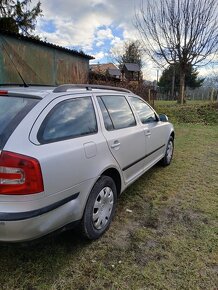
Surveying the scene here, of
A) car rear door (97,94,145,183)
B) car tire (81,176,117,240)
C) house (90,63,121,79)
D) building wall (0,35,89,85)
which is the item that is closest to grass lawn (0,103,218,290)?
car tire (81,176,117,240)

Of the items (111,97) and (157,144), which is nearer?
(111,97)

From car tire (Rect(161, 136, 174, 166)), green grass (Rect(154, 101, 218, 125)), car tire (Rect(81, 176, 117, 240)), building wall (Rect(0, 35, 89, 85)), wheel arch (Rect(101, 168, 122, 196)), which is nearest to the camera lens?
car tire (Rect(81, 176, 117, 240))

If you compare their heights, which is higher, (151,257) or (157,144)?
(157,144)

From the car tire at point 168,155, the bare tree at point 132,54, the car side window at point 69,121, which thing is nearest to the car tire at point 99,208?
the car side window at point 69,121

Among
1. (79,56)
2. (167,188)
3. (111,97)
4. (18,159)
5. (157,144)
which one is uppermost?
(79,56)

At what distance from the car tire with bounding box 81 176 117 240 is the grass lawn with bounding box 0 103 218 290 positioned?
13 centimetres

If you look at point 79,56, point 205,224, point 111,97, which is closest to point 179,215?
point 205,224

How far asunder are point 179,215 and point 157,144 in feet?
4.65

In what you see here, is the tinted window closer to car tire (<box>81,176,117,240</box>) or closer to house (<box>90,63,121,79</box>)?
car tire (<box>81,176,117,240</box>)

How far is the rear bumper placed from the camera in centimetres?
189

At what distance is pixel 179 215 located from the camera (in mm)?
3371

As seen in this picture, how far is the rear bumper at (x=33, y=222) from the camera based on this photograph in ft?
6.21

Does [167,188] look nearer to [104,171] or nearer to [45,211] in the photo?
[104,171]

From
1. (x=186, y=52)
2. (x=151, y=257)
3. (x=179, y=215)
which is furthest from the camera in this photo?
(x=186, y=52)
